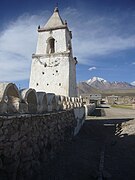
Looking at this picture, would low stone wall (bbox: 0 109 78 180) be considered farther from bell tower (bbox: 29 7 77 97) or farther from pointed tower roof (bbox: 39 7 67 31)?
pointed tower roof (bbox: 39 7 67 31)

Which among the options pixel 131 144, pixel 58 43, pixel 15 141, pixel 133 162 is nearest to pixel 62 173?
pixel 15 141

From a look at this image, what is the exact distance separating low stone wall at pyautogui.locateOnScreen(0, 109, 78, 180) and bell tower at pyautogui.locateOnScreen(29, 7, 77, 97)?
9.32 meters

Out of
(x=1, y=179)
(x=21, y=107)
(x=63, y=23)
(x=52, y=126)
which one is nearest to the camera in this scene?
(x=1, y=179)

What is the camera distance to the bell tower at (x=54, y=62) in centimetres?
1728

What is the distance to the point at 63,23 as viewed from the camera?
19.1 metres

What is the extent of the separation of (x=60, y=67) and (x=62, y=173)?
11.3 m

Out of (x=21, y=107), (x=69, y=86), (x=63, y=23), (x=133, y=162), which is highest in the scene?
(x=63, y=23)

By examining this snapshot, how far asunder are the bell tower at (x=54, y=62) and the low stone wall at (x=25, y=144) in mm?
9322

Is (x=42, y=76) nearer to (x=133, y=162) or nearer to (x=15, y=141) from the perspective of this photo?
(x=133, y=162)

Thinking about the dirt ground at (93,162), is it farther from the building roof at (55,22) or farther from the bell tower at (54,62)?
the building roof at (55,22)

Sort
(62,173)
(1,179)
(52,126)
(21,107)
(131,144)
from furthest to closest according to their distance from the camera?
(131,144)
(52,126)
(62,173)
(21,107)
(1,179)

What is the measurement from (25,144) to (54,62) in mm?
12513

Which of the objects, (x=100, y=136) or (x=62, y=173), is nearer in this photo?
(x=62, y=173)

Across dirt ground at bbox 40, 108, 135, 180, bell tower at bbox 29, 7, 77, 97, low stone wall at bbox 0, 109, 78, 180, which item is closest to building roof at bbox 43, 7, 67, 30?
bell tower at bbox 29, 7, 77, 97
